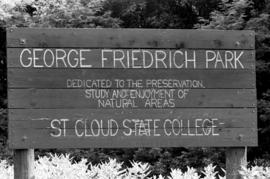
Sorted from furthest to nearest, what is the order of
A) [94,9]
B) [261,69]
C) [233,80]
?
1. [94,9]
2. [261,69]
3. [233,80]

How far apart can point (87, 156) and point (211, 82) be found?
661 centimetres

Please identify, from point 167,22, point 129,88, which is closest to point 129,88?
point 129,88

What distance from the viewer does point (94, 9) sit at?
479 inches

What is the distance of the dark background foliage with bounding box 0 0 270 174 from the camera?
10.1m

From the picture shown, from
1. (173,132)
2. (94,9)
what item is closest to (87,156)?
(94,9)

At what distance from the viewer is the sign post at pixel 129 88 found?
438 cm

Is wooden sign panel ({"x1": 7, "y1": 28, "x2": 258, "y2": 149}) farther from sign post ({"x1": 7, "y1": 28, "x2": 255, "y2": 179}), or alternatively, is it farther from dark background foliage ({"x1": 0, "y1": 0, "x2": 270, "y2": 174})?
dark background foliage ({"x1": 0, "y1": 0, "x2": 270, "y2": 174})

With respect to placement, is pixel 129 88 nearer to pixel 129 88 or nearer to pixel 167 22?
pixel 129 88

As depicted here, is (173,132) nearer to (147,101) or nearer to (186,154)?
(147,101)

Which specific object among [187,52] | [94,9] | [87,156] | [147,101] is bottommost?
[87,156]

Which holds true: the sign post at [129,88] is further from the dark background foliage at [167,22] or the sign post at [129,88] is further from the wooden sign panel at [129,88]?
the dark background foliage at [167,22]

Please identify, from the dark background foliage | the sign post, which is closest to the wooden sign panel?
the sign post

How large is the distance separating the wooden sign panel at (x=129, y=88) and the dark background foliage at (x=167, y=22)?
5194mm

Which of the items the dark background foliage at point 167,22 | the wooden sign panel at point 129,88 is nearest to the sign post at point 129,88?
the wooden sign panel at point 129,88
